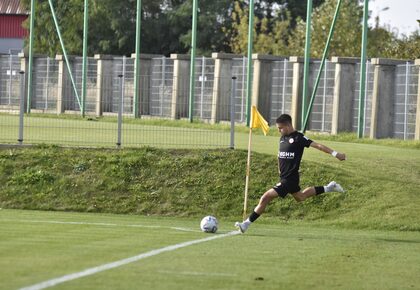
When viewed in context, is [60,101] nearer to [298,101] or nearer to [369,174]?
[298,101]

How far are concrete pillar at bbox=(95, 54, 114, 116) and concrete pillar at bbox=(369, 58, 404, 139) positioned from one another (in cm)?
1078

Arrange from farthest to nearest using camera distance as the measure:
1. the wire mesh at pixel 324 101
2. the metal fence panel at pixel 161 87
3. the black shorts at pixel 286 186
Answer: the metal fence panel at pixel 161 87
the wire mesh at pixel 324 101
the black shorts at pixel 286 186

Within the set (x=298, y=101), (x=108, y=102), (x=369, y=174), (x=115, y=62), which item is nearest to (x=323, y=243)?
(x=369, y=174)

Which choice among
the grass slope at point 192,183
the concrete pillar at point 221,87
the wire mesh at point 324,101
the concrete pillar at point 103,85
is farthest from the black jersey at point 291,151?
the concrete pillar at point 103,85

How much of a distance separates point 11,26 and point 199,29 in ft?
58.2

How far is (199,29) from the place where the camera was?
75.0 meters

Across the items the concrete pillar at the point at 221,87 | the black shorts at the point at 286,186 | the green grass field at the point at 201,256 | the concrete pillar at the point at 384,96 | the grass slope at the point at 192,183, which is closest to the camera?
the green grass field at the point at 201,256

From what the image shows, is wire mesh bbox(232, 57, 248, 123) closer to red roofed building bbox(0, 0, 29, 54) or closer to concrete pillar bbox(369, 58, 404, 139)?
concrete pillar bbox(369, 58, 404, 139)

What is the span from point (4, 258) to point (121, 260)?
129 cm

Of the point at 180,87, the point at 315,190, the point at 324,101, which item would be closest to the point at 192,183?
the point at 315,190

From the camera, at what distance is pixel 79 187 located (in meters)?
25.2

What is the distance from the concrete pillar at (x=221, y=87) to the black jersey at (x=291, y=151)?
25534mm

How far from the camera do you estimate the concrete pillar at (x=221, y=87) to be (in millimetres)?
45850

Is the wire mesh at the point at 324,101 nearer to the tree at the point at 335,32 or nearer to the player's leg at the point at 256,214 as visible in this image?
the tree at the point at 335,32
